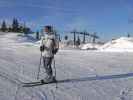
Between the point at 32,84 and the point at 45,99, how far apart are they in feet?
5.91

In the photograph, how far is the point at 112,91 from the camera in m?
8.30

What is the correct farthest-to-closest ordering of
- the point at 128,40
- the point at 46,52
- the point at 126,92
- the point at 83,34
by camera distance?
the point at 83,34
the point at 128,40
the point at 46,52
the point at 126,92

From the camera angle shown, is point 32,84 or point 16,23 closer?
point 32,84

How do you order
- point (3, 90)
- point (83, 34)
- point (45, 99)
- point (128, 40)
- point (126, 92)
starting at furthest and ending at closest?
point (83, 34)
point (128, 40)
point (126, 92)
point (3, 90)
point (45, 99)

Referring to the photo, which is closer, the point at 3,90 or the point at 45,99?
the point at 45,99

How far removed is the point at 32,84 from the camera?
858 cm

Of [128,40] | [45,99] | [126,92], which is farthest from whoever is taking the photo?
[128,40]

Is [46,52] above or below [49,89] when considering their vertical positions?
above

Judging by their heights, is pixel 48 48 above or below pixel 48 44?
below

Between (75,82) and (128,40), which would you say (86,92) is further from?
(128,40)

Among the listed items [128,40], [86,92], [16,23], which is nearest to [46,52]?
[86,92]

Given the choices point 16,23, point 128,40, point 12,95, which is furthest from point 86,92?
point 16,23

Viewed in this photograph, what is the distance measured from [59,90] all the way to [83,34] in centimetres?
7413

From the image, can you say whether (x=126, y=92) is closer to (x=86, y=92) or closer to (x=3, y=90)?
(x=86, y=92)
